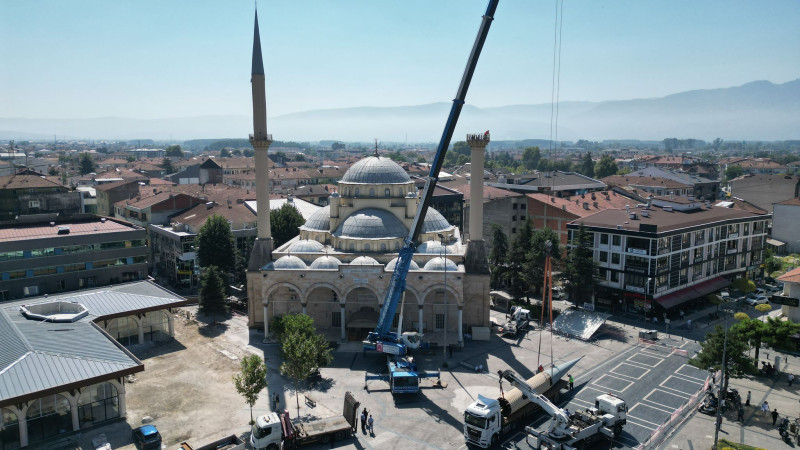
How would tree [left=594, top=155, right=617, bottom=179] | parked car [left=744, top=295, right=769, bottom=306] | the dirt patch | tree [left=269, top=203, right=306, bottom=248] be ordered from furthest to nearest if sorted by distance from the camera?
tree [left=594, top=155, right=617, bottom=179], tree [left=269, top=203, right=306, bottom=248], parked car [left=744, top=295, right=769, bottom=306], the dirt patch

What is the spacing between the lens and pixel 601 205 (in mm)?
75750

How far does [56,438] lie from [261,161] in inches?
1134

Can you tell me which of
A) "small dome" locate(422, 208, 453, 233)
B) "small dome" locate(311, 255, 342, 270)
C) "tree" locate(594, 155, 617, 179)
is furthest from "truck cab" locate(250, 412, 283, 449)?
"tree" locate(594, 155, 617, 179)

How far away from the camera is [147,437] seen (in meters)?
29.9

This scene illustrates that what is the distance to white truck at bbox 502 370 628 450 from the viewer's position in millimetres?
29000

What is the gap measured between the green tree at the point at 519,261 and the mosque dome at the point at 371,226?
12331 mm

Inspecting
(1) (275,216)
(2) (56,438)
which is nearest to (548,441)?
(2) (56,438)

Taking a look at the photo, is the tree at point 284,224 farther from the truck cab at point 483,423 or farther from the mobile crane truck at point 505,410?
the truck cab at point 483,423

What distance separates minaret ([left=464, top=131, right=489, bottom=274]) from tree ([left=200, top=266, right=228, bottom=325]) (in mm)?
24237

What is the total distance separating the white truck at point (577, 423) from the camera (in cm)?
2900

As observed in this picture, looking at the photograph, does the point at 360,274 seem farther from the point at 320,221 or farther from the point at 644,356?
the point at 644,356

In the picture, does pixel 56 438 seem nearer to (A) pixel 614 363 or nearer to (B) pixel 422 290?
(B) pixel 422 290

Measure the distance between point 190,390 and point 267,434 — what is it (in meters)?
11.6

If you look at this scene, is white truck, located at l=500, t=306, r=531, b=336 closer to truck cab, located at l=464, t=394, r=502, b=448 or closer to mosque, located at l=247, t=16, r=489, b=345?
mosque, located at l=247, t=16, r=489, b=345
